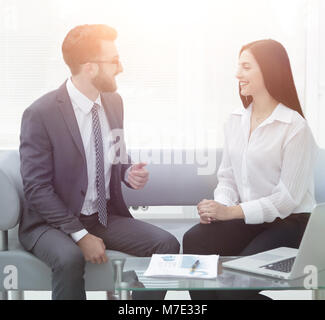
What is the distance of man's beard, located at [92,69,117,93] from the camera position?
6.44 ft

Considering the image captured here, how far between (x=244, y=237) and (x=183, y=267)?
1.45ft

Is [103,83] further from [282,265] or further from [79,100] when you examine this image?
[282,265]

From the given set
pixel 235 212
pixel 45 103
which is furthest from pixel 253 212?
pixel 45 103

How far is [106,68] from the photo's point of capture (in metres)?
1.97

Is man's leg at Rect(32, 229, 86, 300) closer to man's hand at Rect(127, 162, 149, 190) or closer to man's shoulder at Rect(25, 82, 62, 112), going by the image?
man's hand at Rect(127, 162, 149, 190)

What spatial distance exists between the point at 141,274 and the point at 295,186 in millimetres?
662

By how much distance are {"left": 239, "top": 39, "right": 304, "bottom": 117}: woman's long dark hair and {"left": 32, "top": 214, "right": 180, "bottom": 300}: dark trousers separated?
0.66 m

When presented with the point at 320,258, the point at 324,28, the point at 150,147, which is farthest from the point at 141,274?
the point at 324,28

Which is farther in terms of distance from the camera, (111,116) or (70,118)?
(111,116)

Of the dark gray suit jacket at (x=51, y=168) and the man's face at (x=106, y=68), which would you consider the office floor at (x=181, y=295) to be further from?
the man's face at (x=106, y=68)

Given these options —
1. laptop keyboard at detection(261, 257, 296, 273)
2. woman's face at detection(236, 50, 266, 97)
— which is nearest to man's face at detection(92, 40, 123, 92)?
woman's face at detection(236, 50, 266, 97)

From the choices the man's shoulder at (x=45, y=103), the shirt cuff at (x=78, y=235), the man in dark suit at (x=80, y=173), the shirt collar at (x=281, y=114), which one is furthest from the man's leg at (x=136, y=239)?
the shirt collar at (x=281, y=114)
